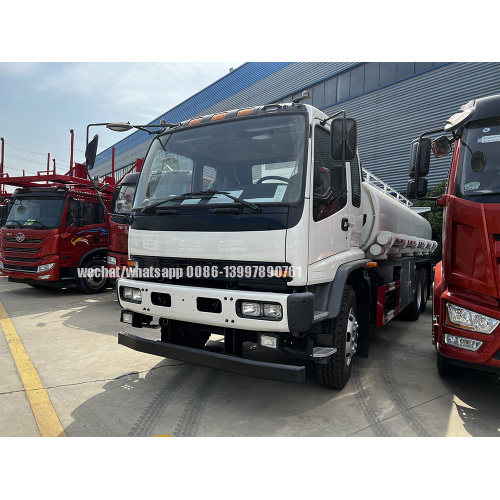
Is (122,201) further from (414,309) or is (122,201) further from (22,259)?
(414,309)

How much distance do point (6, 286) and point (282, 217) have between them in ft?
32.7

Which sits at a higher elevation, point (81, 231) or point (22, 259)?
point (81, 231)

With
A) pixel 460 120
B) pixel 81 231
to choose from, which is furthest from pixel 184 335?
pixel 81 231

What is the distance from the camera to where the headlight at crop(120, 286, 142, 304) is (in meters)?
3.39

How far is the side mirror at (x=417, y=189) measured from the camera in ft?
12.2

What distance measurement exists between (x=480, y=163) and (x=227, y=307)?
2501 millimetres

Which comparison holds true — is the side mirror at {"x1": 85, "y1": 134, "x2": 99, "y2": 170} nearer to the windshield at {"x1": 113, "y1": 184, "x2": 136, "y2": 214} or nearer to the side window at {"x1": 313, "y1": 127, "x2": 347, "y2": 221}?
the side window at {"x1": 313, "y1": 127, "x2": 347, "y2": 221}

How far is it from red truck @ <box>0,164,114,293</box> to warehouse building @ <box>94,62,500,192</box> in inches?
384

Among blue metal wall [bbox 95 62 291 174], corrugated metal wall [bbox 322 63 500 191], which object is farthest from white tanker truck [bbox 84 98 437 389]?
blue metal wall [bbox 95 62 291 174]

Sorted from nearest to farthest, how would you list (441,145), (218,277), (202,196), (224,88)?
(218,277)
(202,196)
(441,145)
(224,88)

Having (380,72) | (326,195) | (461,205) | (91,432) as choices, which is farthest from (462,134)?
(380,72)

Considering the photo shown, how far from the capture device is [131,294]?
3.46 m

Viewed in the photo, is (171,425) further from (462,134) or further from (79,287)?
(79,287)

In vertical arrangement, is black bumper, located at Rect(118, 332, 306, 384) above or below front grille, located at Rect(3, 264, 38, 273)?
below
